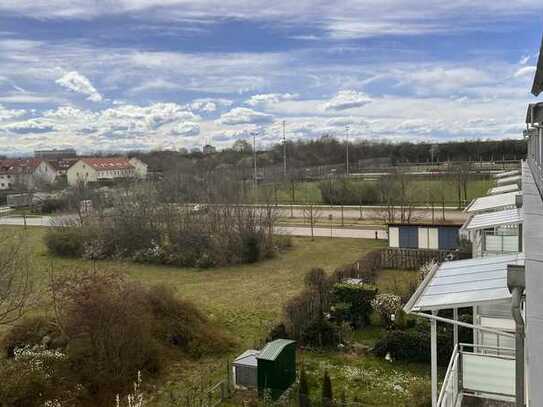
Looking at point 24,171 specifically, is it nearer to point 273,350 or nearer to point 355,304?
point 355,304

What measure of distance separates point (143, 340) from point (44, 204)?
41401 millimetres

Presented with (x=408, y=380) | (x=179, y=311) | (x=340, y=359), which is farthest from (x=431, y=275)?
(x=179, y=311)

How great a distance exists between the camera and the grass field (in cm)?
1150

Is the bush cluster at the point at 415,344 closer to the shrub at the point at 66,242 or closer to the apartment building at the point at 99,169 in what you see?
the shrub at the point at 66,242

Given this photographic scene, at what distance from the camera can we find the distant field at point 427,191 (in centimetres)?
4089

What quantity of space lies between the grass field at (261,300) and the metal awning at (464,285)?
508cm

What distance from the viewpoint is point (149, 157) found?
338 feet

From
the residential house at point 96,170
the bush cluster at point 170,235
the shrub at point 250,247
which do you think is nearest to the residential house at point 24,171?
the residential house at point 96,170

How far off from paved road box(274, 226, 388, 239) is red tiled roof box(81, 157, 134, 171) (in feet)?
181

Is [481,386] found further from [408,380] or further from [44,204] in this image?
[44,204]

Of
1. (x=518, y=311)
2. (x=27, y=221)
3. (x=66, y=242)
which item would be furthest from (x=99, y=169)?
(x=518, y=311)

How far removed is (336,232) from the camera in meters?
31.1

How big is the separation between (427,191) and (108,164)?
190ft

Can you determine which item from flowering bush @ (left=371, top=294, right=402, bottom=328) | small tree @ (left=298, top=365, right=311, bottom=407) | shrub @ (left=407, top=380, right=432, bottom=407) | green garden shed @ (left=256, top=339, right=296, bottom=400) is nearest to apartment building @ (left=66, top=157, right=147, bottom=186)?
flowering bush @ (left=371, top=294, right=402, bottom=328)
